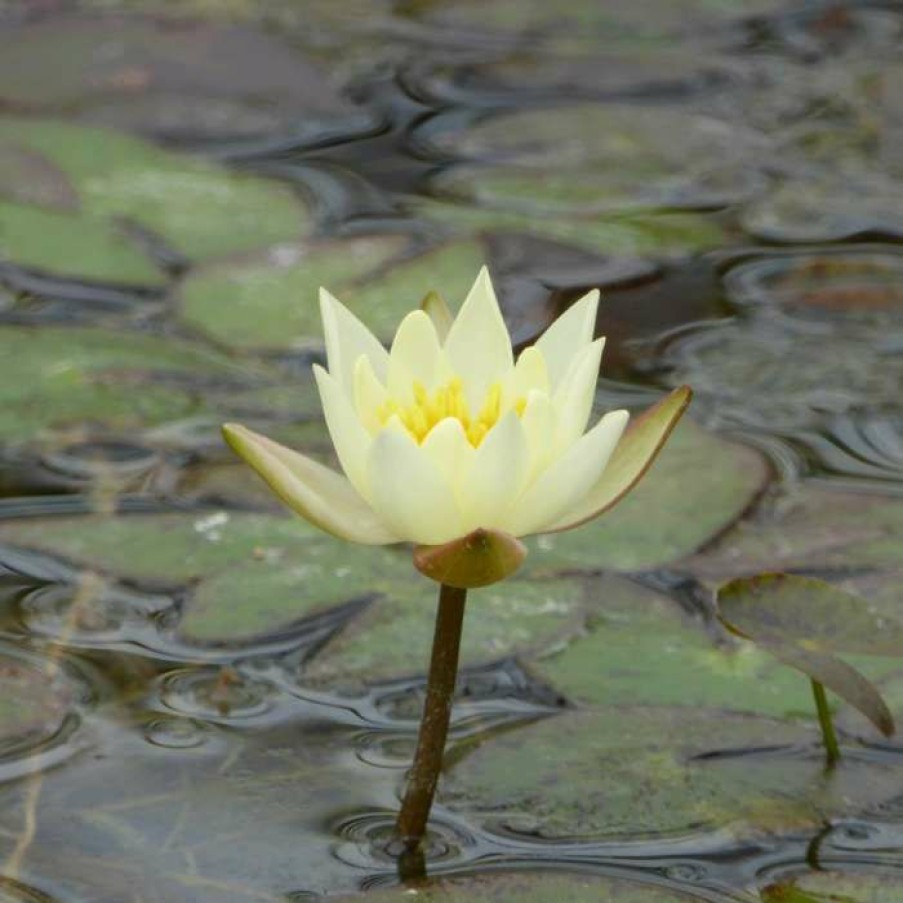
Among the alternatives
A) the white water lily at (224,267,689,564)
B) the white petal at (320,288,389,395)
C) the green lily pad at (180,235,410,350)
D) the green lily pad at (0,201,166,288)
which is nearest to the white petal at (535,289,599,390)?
the white water lily at (224,267,689,564)

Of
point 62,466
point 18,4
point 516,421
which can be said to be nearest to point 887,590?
point 516,421

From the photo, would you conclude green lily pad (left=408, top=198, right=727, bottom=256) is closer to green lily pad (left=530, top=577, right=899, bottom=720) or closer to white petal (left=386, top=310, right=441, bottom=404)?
green lily pad (left=530, top=577, right=899, bottom=720)

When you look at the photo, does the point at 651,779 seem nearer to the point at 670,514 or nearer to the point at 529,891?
the point at 529,891

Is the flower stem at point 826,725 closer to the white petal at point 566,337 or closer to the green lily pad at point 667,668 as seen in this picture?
the green lily pad at point 667,668

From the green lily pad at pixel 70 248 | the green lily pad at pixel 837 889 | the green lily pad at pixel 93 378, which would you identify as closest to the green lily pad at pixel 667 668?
the green lily pad at pixel 837 889

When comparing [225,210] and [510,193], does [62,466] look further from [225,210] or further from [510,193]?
[510,193]

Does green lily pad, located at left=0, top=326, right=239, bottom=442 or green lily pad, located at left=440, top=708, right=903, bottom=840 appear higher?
green lily pad, located at left=0, top=326, right=239, bottom=442

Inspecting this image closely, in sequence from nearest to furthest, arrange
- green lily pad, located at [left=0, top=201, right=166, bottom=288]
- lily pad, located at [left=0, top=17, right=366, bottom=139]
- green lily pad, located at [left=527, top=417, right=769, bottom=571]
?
green lily pad, located at [left=527, top=417, right=769, bottom=571], green lily pad, located at [left=0, top=201, right=166, bottom=288], lily pad, located at [left=0, top=17, right=366, bottom=139]
